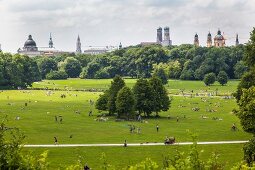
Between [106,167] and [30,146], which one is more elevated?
[106,167]

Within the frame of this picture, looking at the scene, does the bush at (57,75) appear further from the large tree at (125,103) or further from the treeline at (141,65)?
the large tree at (125,103)

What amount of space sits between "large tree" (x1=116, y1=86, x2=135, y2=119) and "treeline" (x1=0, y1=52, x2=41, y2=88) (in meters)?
71.2

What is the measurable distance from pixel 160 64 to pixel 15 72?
5091 cm

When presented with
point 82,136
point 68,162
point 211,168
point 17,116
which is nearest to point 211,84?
point 17,116

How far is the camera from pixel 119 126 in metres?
57.4

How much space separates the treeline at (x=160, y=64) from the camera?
486 feet

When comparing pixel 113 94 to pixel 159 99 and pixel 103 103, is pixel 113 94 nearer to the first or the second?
pixel 103 103

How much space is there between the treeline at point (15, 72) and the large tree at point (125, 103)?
7118cm

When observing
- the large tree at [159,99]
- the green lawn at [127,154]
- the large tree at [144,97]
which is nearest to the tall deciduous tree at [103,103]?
the large tree at [144,97]

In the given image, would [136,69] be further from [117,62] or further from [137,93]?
[137,93]

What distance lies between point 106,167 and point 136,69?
158729 mm

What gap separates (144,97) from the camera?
67875mm

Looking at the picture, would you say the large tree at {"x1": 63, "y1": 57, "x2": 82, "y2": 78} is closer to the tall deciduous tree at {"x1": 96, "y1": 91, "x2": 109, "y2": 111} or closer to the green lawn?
the tall deciduous tree at {"x1": 96, "y1": 91, "x2": 109, "y2": 111}

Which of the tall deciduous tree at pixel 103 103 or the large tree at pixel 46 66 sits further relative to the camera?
the large tree at pixel 46 66
